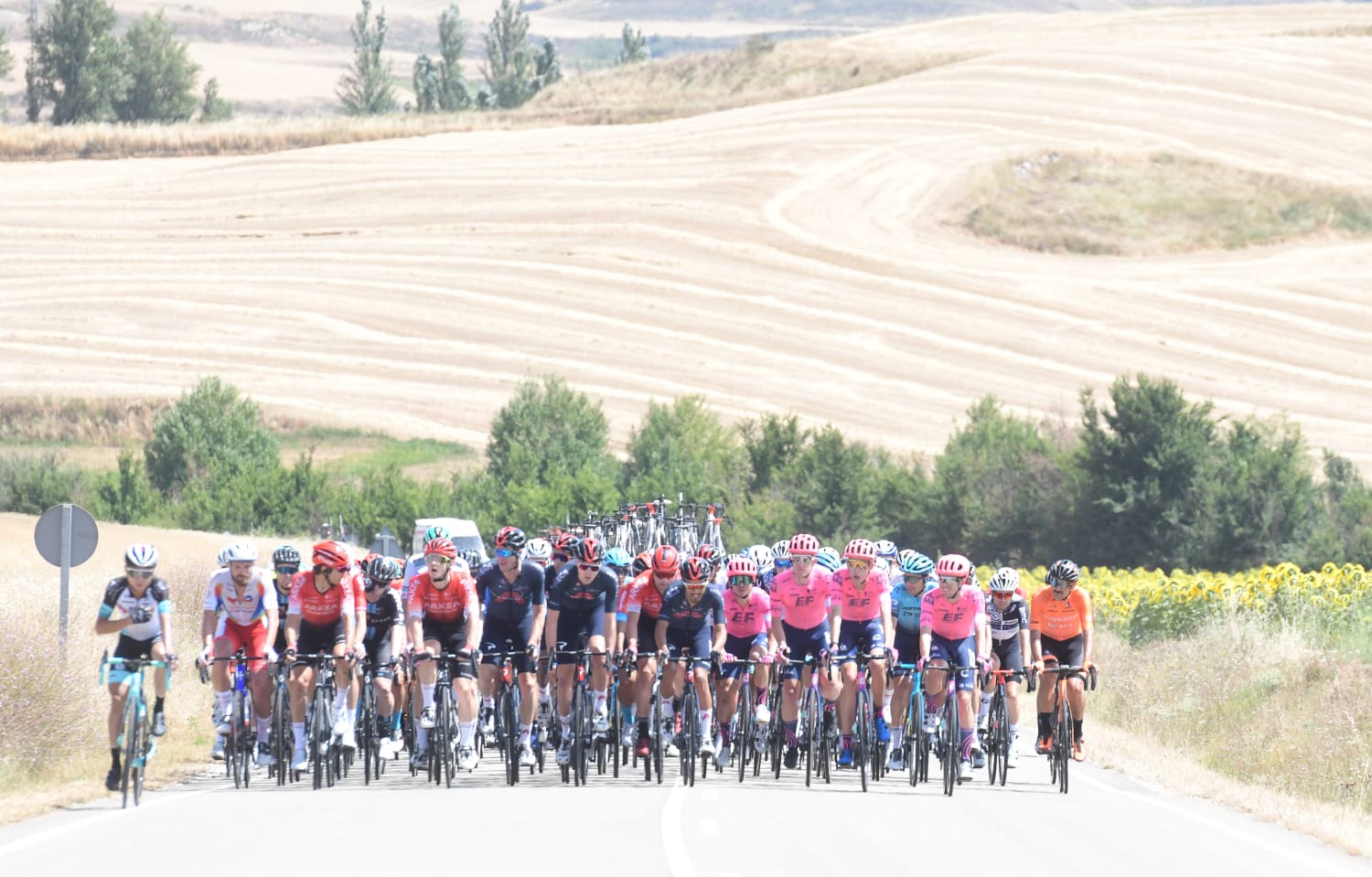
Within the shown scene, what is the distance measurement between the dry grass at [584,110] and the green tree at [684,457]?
2044 inches

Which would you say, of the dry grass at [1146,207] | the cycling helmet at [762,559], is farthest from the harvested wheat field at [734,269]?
the cycling helmet at [762,559]

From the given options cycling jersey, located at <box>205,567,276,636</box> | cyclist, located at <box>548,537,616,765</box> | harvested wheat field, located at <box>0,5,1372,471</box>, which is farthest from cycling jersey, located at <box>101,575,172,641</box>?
harvested wheat field, located at <box>0,5,1372,471</box>

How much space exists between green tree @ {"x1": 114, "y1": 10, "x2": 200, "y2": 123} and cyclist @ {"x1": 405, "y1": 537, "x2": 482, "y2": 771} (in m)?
128

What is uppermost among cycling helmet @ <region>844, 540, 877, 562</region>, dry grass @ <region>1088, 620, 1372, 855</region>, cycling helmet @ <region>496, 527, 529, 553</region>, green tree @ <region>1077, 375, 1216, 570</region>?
cycling helmet @ <region>496, 527, 529, 553</region>

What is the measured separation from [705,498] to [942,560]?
37991mm

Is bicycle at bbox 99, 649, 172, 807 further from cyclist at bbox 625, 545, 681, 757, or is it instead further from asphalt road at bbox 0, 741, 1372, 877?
cyclist at bbox 625, 545, 681, 757

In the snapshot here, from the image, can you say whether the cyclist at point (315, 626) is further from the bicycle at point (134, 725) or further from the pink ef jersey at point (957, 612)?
the pink ef jersey at point (957, 612)

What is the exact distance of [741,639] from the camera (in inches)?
757

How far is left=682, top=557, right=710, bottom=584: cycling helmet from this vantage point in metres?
18.4

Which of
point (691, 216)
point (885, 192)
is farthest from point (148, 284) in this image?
point (885, 192)

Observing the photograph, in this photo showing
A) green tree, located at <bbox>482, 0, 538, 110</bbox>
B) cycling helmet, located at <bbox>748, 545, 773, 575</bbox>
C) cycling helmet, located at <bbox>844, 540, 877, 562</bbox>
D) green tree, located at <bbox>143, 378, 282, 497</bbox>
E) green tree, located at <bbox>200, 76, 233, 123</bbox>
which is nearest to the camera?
cycling helmet, located at <bbox>844, 540, 877, 562</bbox>

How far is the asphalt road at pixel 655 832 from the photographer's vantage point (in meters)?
13.1

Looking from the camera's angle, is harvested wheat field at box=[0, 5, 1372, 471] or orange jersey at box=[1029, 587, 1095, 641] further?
harvested wheat field at box=[0, 5, 1372, 471]

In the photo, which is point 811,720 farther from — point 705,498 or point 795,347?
point 795,347
